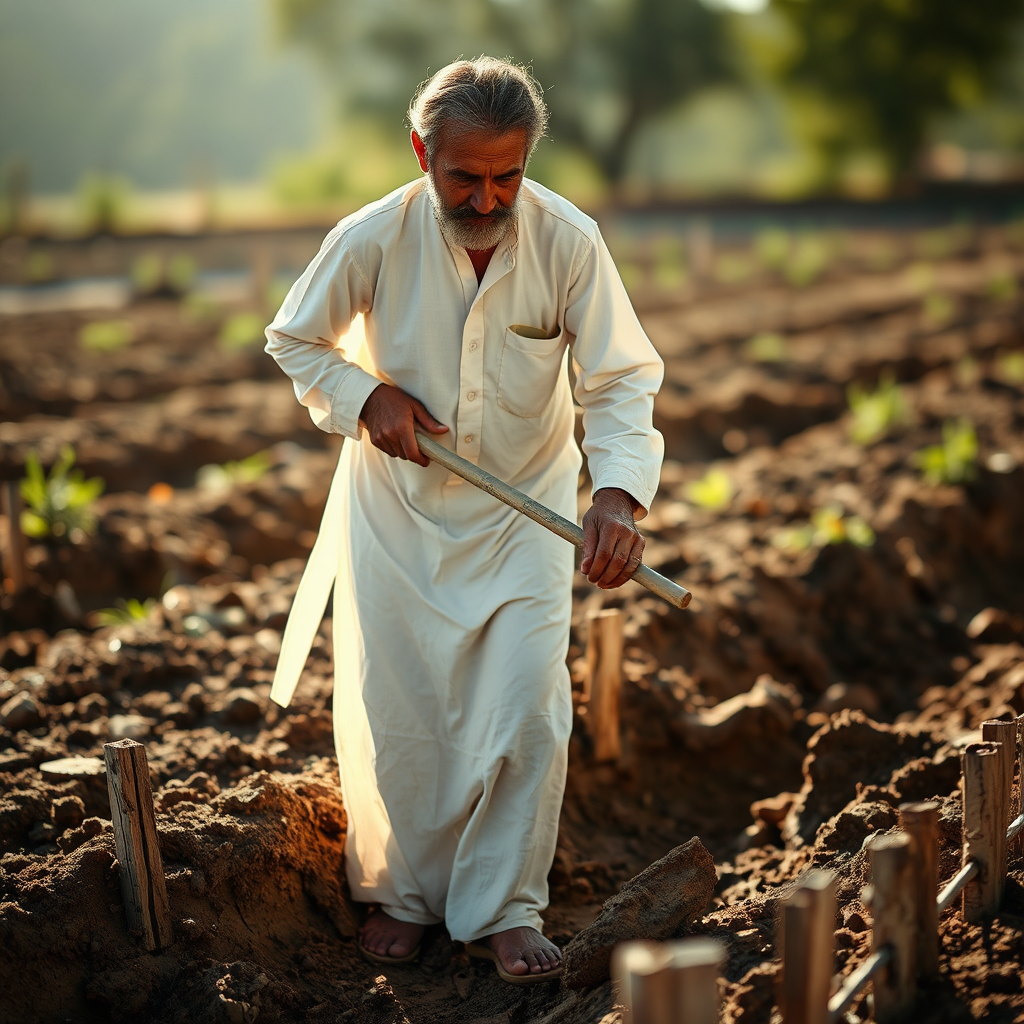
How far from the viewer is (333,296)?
280 cm

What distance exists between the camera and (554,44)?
36219mm

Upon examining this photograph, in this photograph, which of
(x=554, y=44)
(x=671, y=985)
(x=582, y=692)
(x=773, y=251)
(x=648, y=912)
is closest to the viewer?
(x=671, y=985)

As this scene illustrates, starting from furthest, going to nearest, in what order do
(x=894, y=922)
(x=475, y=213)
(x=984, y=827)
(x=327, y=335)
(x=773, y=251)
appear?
(x=773, y=251) → (x=327, y=335) → (x=475, y=213) → (x=984, y=827) → (x=894, y=922)

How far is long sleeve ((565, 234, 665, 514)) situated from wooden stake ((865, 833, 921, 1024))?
41.5 inches

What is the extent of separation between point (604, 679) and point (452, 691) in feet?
2.55

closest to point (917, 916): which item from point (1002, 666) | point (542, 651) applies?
point (542, 651)

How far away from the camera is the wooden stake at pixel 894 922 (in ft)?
6.18

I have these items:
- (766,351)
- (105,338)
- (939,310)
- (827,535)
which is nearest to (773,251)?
(939,310)

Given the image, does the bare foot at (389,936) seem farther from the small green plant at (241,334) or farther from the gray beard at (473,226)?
the small green plant at (241,334)

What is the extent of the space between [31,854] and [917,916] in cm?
206

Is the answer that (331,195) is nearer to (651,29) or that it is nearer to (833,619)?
(651,29)

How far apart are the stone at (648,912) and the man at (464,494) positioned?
26 cm

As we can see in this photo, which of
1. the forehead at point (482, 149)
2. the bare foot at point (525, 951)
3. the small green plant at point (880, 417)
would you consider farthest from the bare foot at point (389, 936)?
the small green plant at point (880, 417)

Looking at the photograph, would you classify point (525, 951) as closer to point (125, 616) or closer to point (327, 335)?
point (327, 335)
